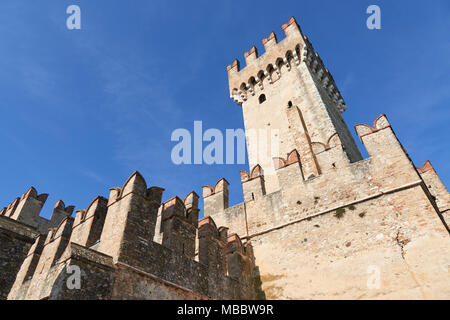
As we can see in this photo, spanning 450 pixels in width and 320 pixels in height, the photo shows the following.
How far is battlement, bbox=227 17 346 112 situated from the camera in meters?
18.0

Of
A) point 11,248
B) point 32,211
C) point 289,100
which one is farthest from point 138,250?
point 289,100

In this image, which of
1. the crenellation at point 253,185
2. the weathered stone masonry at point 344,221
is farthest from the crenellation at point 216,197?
the crenellation at point 253,185

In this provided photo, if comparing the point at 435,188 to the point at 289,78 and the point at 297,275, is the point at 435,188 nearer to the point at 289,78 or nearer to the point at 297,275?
the point at 297,275

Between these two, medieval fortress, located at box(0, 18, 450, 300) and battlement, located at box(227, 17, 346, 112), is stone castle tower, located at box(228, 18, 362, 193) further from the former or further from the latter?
medieval fortress, located at box(0, 18, 450, 300)

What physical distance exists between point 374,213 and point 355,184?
1.12 m

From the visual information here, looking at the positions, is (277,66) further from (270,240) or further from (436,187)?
(270,240)

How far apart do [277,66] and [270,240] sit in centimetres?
1159

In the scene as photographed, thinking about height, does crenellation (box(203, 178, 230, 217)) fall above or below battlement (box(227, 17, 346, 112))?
below

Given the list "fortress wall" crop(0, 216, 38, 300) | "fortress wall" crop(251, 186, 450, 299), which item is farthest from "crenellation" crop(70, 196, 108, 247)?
"fortress wall" crop(251, 186, 450, 299)

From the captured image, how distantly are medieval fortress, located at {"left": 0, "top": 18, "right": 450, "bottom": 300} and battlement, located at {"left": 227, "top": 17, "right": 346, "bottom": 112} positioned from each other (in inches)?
275

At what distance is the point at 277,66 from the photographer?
18422 millimetres

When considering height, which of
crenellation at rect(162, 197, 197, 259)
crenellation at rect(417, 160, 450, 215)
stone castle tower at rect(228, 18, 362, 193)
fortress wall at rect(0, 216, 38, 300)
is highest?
stone castle tower at rect(228, 18, 362, 193)

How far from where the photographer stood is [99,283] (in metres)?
5.70

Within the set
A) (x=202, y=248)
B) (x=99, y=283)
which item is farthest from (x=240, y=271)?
(x=99, y=283)
